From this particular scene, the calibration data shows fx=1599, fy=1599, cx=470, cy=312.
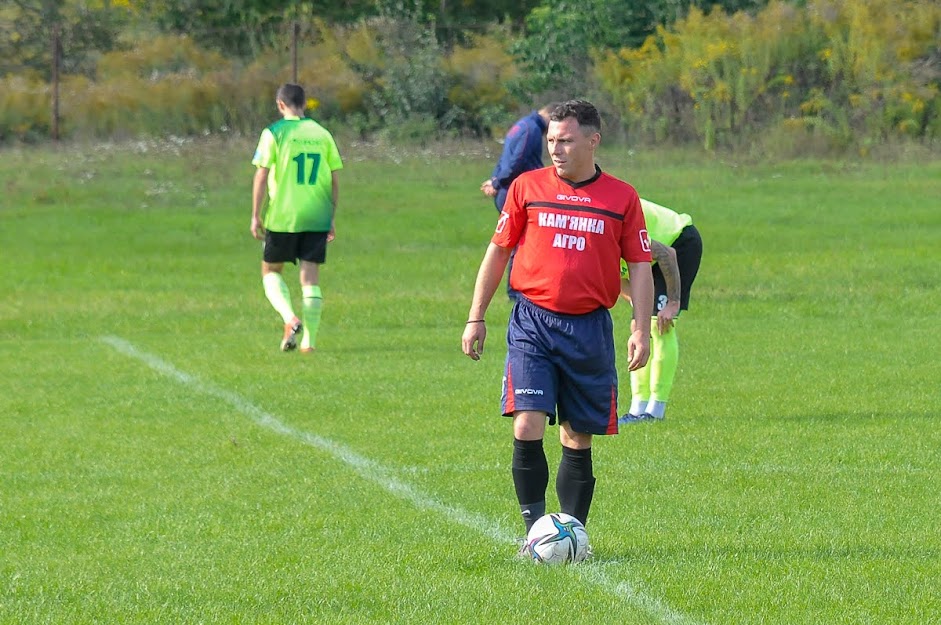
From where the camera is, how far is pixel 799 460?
8.33m

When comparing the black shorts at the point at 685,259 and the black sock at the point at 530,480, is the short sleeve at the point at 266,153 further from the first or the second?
the black sock at the point at 530,480

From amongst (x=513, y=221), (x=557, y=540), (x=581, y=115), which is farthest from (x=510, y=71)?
(x=557, y=540)

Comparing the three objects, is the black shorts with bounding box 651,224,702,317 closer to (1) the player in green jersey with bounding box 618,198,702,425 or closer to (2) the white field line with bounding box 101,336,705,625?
(1) the player in green jersey with bounding box 618,198,702,425

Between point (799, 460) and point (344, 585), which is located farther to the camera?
point (799, 460)

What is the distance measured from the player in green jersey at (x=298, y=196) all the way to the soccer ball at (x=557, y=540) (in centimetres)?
697

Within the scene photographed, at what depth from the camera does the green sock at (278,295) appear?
42.0 ft

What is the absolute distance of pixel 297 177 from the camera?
13.0 metres

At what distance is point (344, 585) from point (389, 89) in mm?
28702

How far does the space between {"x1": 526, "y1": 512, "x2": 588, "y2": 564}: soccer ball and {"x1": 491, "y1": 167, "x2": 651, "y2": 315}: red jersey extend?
82cm

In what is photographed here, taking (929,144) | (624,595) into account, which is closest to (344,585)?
(624,595)

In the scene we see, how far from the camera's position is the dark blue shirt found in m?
13.5

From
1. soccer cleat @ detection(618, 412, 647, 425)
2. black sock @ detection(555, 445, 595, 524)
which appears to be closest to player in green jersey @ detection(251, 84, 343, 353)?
soccer cleat @ detection(618, 412, 647, 425)

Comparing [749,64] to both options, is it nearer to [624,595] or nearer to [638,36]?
[638,36]

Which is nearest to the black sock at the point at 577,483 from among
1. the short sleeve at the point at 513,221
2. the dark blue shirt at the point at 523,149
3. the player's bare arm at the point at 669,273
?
the short sleeve at the point at 513,221
